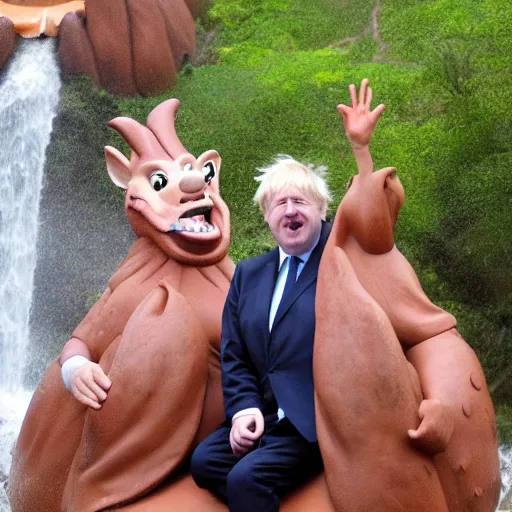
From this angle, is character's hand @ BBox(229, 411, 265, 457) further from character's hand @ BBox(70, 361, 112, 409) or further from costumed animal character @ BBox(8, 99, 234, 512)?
character's hand @ BBox(70, 361, 112, 409)

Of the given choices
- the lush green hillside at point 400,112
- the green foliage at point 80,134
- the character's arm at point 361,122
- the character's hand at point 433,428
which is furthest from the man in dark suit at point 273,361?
the green foliage at point 80,134

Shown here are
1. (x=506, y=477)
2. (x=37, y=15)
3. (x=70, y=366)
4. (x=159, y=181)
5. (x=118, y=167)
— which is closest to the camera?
(x=70, y=366)

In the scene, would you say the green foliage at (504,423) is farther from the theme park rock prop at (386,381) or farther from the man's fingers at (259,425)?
the man's fingers at (259,425)

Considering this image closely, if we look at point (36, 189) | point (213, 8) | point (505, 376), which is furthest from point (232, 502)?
point (213, 8)

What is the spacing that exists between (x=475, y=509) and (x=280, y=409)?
0.59 meters

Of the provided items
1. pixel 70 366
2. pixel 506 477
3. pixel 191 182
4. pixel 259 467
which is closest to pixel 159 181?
pixel 191 182

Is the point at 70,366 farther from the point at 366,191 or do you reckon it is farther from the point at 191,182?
the point at 366,191

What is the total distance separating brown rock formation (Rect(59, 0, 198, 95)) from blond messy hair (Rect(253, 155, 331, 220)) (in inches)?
263

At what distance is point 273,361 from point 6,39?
7091 millimetres

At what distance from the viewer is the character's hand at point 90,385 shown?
9.00ft

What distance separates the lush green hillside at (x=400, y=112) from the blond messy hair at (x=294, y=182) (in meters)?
4.61

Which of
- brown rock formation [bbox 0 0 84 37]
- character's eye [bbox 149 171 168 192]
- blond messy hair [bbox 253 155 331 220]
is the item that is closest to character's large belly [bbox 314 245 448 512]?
blond messy hair [bbox 253 155 331 220]

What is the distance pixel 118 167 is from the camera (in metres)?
3.35

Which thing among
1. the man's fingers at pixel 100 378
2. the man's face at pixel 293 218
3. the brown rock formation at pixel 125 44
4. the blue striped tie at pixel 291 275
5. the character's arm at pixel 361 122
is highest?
the character's arm at pixel 361 122
